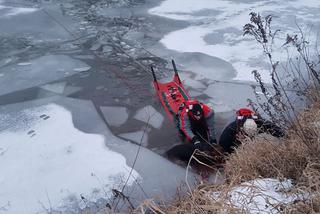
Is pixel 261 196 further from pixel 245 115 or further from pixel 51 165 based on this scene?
pixel 51 165

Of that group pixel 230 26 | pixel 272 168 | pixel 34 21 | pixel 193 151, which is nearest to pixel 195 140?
pixel 193 151

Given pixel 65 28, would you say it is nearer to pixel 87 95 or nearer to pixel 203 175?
Answer: pixel 87 95

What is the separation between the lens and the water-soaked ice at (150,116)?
5.56m

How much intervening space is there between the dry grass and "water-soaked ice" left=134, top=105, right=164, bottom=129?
1.96 m

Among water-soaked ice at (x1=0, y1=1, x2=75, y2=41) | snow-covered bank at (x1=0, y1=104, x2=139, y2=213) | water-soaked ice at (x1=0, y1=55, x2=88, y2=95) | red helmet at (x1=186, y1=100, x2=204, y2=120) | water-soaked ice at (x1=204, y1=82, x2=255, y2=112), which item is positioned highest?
water-soaked ice at (x1=0, y1=1, x2=75, y2=41)

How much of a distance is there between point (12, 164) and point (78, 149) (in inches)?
31.7

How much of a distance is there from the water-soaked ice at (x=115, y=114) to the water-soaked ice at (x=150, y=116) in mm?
190

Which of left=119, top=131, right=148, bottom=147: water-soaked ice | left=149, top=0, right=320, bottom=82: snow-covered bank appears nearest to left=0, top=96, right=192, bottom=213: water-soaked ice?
left=119, top=131, right=148, bottom=147: water-soaked ice

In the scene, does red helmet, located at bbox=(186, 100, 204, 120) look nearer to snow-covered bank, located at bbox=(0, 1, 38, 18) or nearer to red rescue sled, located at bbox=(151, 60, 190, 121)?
red rescue sled, located at bbox=(151, 60, 190, 121)

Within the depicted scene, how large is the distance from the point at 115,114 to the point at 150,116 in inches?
21.0

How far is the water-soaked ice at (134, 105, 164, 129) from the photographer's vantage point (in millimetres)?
5562

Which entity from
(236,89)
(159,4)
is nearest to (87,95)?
(236,89)

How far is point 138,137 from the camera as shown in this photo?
5.24 m

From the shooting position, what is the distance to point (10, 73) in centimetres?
715
